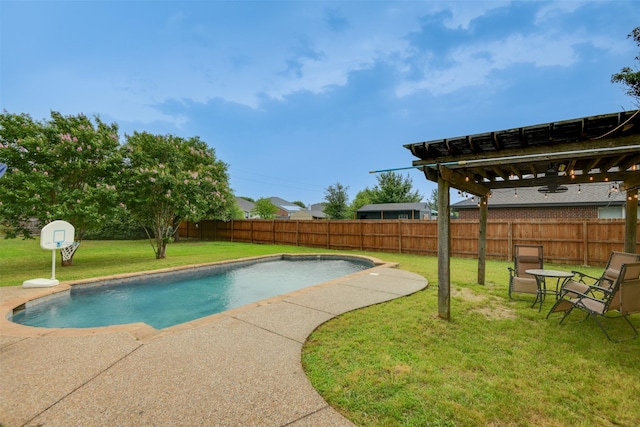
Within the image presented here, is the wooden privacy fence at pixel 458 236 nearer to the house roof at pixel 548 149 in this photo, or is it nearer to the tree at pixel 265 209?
the house roof at pixel 548 149

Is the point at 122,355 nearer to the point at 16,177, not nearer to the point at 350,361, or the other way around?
the point at 350,361

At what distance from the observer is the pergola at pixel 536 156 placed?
127 inches

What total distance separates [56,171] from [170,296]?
5.58 meters

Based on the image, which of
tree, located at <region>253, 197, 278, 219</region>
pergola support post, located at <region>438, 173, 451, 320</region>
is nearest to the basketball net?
pergola support post, located at <region>438, 173, 451, 320</region>

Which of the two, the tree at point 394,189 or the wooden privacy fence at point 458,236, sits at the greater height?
the tree at point 394,189

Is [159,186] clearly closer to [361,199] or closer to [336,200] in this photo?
[336,200]

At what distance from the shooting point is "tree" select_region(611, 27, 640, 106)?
10.2m

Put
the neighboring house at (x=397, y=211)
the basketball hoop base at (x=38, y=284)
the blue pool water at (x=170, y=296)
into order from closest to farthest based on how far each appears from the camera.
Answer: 1. the blue pool water at (x=170, y=296)
2. the basketball hoop base at (x=38, y=284)
3. the neighboring house at (x=397, y=211)

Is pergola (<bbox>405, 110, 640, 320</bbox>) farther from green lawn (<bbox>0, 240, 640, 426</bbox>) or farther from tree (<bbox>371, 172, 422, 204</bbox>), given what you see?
tree (<bbox>371, 172, 422, 204</bbox>)

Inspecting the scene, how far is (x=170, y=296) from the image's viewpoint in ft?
23.6

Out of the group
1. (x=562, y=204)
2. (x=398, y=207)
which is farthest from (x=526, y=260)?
(x=398, y=207)

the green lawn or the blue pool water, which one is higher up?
the green lawn

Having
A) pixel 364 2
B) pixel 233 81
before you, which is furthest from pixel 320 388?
pixel 233 81

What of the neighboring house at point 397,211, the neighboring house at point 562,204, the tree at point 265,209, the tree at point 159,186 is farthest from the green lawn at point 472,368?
the tree at point 265,209
